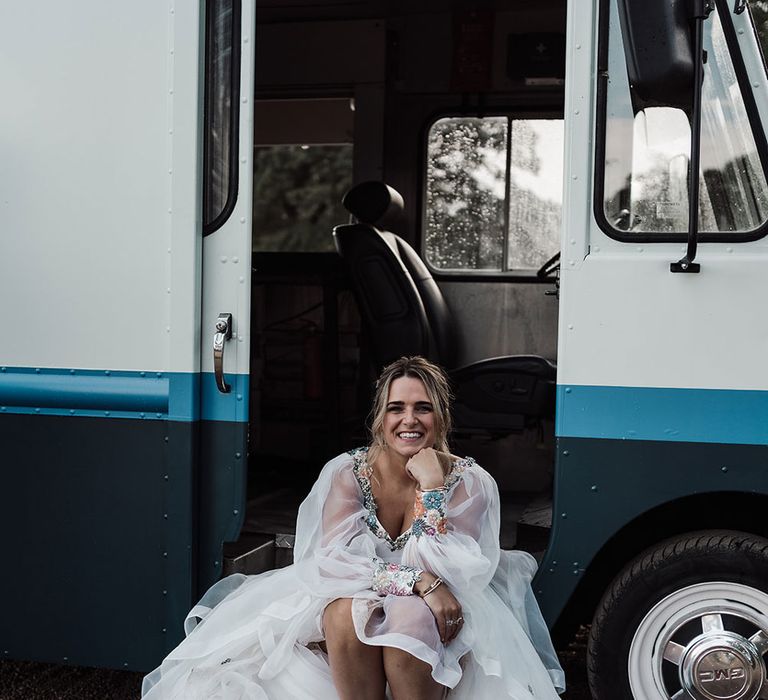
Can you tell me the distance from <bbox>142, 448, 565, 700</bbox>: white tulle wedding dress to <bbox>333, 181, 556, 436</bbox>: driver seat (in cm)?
147

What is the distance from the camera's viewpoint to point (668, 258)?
8.80ft

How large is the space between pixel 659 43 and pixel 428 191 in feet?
9.18

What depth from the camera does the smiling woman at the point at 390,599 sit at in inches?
102

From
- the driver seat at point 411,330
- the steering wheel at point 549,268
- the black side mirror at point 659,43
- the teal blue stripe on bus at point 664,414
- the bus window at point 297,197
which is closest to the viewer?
the black side mirror at point 659,43

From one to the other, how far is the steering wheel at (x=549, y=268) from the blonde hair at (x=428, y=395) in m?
1.63

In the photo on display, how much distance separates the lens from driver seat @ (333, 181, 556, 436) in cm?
434

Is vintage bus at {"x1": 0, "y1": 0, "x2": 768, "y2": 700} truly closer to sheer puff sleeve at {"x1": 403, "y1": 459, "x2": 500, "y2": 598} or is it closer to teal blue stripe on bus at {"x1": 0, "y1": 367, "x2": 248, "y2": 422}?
teal blue stripe on bus at {"x1": 0, "y1": 367, "x2": 248, "y2": 422}

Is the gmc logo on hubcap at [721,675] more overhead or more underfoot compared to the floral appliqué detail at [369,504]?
more underfoot

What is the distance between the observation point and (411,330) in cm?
452

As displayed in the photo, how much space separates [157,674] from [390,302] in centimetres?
209

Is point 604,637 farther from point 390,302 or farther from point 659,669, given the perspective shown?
point 390,302

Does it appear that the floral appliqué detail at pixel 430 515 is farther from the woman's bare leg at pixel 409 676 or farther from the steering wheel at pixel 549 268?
the steering wheel at pixel 549 268

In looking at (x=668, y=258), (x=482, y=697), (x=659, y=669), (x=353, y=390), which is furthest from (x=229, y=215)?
(x=353, y=390)

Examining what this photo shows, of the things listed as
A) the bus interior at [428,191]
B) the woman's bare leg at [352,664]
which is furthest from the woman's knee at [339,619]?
the bus interior at [428,191]
